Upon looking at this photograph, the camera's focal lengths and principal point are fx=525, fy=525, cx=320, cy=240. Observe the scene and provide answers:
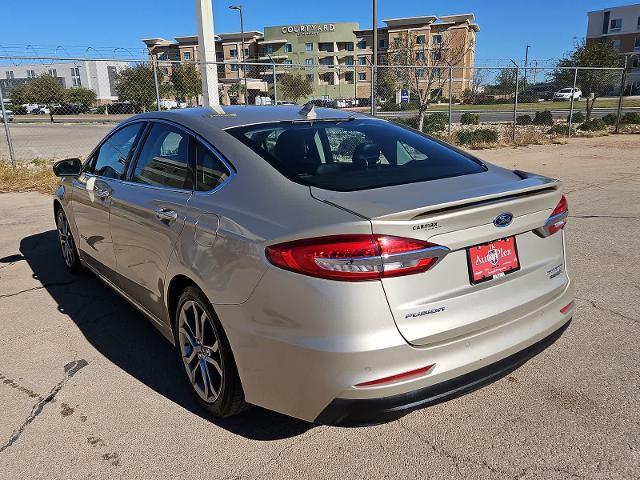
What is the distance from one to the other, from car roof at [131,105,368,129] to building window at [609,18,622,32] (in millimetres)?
99032

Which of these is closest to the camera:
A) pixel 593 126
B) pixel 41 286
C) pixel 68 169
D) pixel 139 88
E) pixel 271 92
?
pixel 68 169

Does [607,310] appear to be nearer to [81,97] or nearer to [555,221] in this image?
[555,221]

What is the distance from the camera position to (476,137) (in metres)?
17.5

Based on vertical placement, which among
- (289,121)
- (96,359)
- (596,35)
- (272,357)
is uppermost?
(596,35)

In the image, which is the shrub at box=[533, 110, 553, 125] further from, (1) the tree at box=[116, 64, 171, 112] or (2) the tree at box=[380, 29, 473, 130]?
(1) the tree at box=[116, 64, 171, 112]

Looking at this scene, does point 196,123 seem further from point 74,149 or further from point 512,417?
point 74,149

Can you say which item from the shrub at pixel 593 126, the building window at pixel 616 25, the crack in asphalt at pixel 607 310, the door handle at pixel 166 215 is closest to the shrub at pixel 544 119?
the shrub at pixel 593 126

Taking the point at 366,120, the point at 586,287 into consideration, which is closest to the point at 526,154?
the point at 586,287

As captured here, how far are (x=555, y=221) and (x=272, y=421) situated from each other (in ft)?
5.82

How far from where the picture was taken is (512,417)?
2.72 metres

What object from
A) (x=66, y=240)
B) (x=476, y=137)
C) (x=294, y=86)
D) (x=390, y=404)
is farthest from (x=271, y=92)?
(x=390, y=404)

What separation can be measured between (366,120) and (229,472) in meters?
2.36

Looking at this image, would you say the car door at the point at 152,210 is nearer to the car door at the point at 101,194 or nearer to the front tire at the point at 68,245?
the car door at the point at 101,194

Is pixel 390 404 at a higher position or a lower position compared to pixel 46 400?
higher
